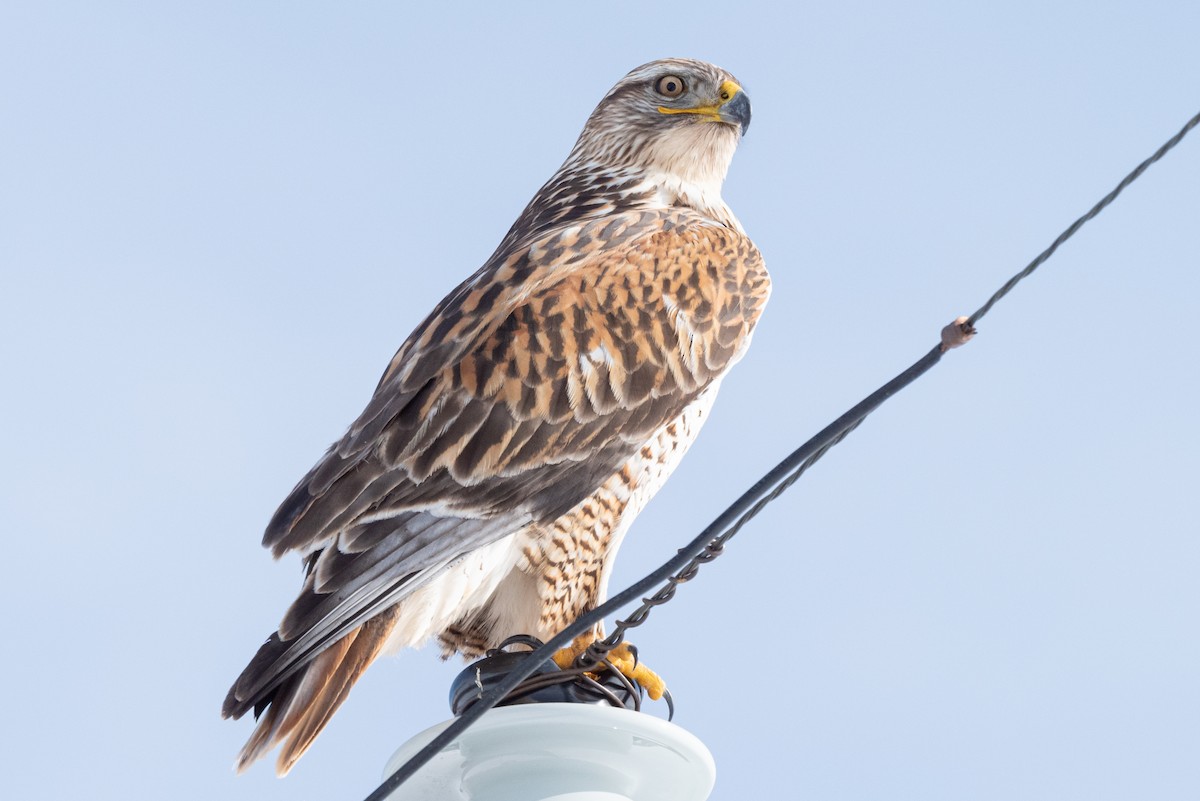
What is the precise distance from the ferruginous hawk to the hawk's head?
57 cm

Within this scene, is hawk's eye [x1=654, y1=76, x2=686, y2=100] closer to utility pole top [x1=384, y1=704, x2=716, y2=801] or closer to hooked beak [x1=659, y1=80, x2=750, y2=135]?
hooked beak [x1=659, y1=80, x2=750, y2=135]

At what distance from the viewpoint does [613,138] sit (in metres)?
5.96

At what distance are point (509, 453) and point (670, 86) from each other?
2.23m

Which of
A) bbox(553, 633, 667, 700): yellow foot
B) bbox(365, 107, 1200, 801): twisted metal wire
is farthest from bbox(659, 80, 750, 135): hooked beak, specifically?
bbox(365, 107, 1200, 801): twisted metal wire

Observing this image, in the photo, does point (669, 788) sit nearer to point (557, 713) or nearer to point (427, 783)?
point (557, 713)

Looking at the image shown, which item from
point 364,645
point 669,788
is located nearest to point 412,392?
point 364,645

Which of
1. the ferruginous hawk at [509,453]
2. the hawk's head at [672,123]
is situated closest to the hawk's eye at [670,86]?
the hawk's head at [672,123]

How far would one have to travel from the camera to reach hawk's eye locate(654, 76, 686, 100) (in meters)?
5.94

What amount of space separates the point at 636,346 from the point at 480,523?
2.63 feet

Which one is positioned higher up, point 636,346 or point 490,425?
point 636,346

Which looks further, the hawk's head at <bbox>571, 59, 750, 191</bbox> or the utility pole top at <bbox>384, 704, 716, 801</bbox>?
the hawk's head at <bbox>571, 59, 750, 191</bbox>

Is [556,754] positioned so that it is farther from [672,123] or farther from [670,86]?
[670,86]

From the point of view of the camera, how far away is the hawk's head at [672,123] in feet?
18.8

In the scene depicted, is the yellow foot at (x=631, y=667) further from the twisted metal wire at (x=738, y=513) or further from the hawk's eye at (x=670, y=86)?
the hawk's eye at (x=670, y=86)
